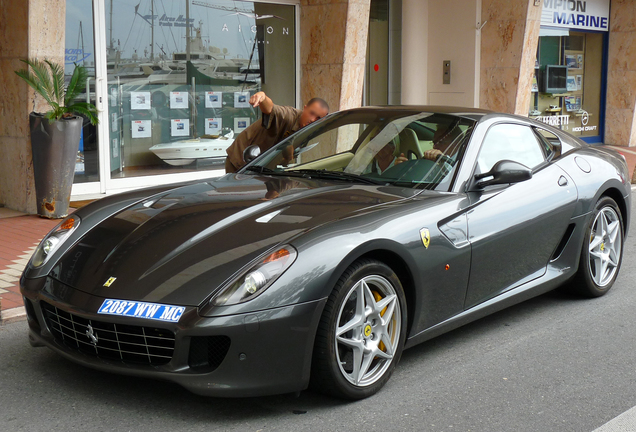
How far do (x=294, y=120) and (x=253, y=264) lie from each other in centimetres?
323

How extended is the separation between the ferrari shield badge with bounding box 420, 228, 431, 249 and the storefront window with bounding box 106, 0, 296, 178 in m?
6.99

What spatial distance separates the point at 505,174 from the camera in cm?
420

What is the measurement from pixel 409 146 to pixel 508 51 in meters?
10.4

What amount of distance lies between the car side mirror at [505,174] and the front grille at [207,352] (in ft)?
6.16

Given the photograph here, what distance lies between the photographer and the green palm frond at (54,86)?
800 centimetres

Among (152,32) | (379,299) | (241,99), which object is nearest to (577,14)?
(241,99)

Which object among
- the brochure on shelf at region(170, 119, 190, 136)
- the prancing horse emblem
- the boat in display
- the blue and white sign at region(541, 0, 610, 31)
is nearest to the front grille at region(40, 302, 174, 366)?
the prancing horse emblem

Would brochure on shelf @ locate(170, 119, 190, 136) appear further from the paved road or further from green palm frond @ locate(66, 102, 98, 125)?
the paved road

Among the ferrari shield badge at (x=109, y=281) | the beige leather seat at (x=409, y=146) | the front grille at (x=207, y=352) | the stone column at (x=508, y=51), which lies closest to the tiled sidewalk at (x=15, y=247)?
the ferrari shield badge at (x=109, y=281)

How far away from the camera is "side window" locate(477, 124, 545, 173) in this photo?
4512 mm

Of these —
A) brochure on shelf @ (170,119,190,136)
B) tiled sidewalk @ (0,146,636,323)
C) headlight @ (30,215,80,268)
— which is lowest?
tiled sidewalk @ (0,146,636,323)

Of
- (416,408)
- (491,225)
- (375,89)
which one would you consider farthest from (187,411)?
(375,89)

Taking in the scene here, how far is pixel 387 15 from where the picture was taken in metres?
14.2

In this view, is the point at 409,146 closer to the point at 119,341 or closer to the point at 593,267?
the point at 593,267
